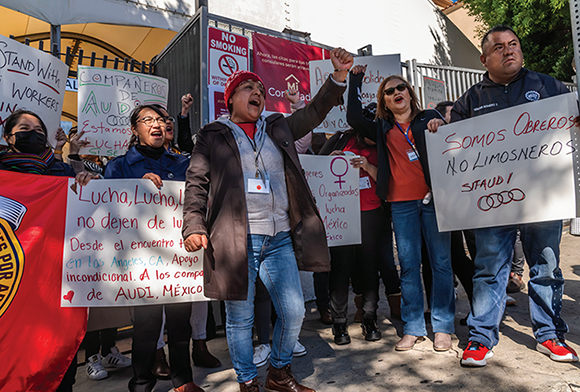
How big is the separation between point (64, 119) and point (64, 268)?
12.0 m

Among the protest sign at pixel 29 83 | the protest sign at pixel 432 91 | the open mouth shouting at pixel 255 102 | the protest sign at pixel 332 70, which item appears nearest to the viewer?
the open mouth shouting at pixel 255 102

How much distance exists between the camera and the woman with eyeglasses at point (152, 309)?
7.77ft

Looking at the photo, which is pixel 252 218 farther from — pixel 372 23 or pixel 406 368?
pixel 372 23

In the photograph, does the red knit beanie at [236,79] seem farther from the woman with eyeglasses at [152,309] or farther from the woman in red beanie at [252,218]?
the woman with eyeglasses at [152,309]

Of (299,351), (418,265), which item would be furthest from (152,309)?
(418,265)

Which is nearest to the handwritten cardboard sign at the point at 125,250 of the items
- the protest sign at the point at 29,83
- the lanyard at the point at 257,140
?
the lanyard at the point at 257,140

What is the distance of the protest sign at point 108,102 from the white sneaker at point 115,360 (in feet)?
7.39

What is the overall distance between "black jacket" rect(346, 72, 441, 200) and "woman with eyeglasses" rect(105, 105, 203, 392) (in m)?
1.34

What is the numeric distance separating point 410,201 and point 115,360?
2626 mm

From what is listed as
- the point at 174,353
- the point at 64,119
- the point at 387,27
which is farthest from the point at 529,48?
the point at 64,119

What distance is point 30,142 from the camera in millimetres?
2586

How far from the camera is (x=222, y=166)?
2.20 metres

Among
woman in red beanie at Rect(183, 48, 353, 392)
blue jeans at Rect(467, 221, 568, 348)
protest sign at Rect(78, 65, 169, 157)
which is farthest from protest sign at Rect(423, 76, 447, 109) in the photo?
woman in red beanie at Rect(183, 48, 353, 392)

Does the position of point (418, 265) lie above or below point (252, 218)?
below
